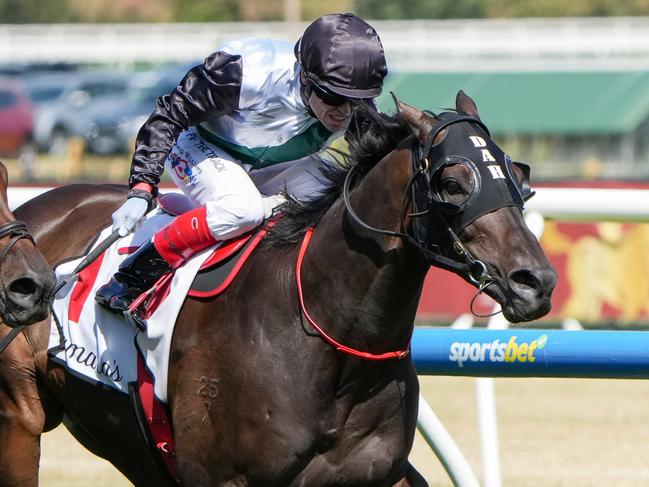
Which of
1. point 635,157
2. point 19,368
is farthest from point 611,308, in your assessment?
point 635,157

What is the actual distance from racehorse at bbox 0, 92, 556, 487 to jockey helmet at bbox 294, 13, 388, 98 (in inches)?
6.0

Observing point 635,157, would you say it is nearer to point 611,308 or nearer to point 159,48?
point 159,48

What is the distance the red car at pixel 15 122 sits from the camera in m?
27.6

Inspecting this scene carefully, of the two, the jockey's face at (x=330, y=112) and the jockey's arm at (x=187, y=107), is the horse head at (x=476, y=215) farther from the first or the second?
the jockey's arm at (x=187, y=107)

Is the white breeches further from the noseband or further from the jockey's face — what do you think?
the noseband

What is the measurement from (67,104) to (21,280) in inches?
952

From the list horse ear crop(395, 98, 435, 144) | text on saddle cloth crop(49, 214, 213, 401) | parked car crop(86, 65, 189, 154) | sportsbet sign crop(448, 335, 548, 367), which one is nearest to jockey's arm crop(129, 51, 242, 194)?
text on saddle cloth crop(49, 214, 213, 401)

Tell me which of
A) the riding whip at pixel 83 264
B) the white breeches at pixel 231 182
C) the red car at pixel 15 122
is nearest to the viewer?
the white breeches at pixel 231 182

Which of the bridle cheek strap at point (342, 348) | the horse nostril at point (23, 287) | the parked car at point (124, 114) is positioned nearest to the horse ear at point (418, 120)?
the bridle cheek strap at point (342, 348)

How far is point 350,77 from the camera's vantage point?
396cm

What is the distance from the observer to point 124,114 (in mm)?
25859

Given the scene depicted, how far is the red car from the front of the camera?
27.6 m

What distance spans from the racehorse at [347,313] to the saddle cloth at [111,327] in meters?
0.06

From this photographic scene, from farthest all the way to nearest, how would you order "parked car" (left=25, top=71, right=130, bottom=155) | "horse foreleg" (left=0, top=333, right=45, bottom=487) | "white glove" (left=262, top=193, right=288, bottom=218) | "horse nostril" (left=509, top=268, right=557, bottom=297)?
"parked car" (left=25, top=71, right=130, bottom=155), "horse foreleg" (left=0, top=333, right=45, bottom=487), "white glove" (left=262, top=193, right=288, bottom=218), "horse nostril" (left=509, top=268, right=557, bottom=297)
